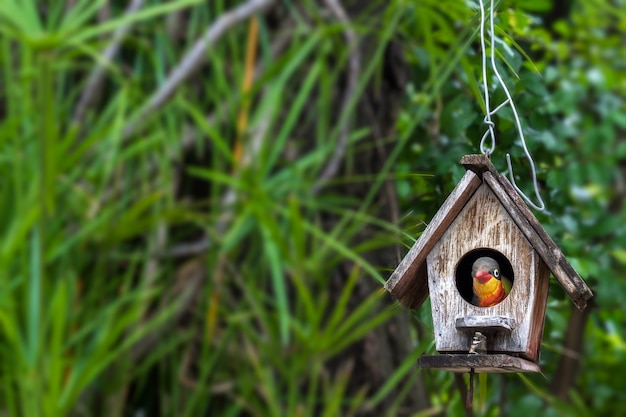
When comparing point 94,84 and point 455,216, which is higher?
point 94,84

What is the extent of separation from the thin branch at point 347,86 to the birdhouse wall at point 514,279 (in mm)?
865

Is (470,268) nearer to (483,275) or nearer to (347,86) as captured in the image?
(483,275)

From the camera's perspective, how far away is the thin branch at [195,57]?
142cm

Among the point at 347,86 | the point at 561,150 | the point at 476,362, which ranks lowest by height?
the point at 476,362

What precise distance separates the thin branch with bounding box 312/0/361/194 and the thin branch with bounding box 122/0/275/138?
5.2 inches

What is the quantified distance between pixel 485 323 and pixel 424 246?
62mm

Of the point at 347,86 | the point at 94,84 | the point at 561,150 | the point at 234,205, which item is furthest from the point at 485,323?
the point at 94,84

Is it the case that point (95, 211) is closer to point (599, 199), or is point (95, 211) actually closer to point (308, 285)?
point (308, 285)

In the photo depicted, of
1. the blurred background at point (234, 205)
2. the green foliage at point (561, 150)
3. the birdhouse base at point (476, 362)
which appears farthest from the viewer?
the blurred background at point (234, 205)

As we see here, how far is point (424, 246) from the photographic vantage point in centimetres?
53

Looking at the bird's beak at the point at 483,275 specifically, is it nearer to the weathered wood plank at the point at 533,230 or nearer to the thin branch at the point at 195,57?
the weathered wood plank at the point at 533,230

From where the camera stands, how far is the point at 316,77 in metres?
1.49

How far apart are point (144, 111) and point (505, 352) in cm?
102

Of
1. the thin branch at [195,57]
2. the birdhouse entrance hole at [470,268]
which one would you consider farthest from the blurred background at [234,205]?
the birdhouse entrance hole at [470,268]
